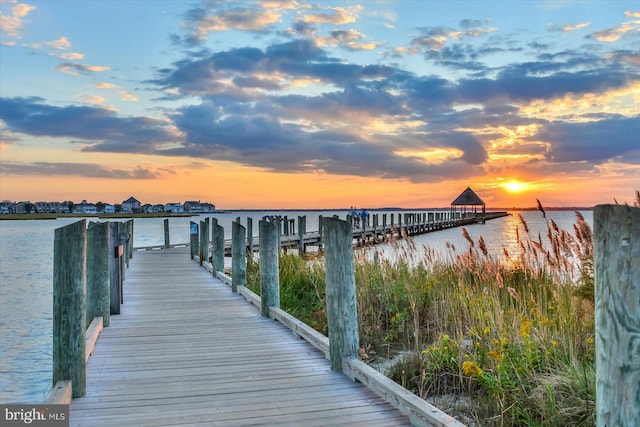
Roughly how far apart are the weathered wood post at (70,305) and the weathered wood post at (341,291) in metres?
2.09

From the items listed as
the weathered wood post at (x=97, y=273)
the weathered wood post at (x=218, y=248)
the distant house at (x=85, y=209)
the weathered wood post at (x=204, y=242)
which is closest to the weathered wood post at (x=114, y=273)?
Result: the weathered wood post at (x=97, y=273)

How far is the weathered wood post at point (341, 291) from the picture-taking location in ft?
16.1

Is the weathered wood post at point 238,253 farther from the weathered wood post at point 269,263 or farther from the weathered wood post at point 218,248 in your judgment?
the weathered wood post at point 269,263

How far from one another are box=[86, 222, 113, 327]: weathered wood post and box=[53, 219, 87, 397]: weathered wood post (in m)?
2.87

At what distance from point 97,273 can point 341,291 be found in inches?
149

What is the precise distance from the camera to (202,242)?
1706 centimetres

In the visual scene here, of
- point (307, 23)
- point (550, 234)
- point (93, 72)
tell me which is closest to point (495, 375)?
point (550, 234)

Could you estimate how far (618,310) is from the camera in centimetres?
206

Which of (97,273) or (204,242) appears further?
(204,242)

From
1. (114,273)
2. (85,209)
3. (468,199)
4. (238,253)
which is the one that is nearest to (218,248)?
(238,253)

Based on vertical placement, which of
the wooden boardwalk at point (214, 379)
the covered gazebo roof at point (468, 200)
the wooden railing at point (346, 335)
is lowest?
the wooden boardwalk at point (214, 379)

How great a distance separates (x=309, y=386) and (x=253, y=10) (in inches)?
491

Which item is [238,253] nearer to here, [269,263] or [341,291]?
[269,263]

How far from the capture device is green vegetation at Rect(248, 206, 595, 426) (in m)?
4.19
